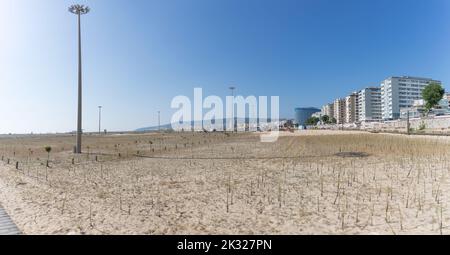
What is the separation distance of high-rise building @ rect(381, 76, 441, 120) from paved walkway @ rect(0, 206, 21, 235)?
574 ft

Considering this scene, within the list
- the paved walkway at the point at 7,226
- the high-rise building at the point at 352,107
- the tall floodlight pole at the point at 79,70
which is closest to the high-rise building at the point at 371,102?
→ the high-rise building at the point at 352,107

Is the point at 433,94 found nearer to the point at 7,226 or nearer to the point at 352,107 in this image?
the point at 7,226

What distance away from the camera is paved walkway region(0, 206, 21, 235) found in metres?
6.48

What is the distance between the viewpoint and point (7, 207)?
8.78 metres

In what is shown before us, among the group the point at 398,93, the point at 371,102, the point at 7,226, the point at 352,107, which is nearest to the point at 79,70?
the point at 7,226

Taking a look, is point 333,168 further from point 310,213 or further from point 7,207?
point 7,207

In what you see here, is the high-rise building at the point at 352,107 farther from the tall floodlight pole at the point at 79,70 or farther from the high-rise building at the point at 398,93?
the tall floodlight pole at the point at 79,70

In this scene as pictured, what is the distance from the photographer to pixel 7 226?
6914mm

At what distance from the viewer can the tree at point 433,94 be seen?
7119cm

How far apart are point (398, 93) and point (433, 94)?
97.3 m

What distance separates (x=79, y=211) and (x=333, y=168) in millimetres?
12199

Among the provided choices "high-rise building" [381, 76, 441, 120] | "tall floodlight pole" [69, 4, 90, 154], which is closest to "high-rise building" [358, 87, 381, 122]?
"high-rise building" [381, 76, 441, 120]

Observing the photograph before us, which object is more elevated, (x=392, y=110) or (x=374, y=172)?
(x=392, y=110)
